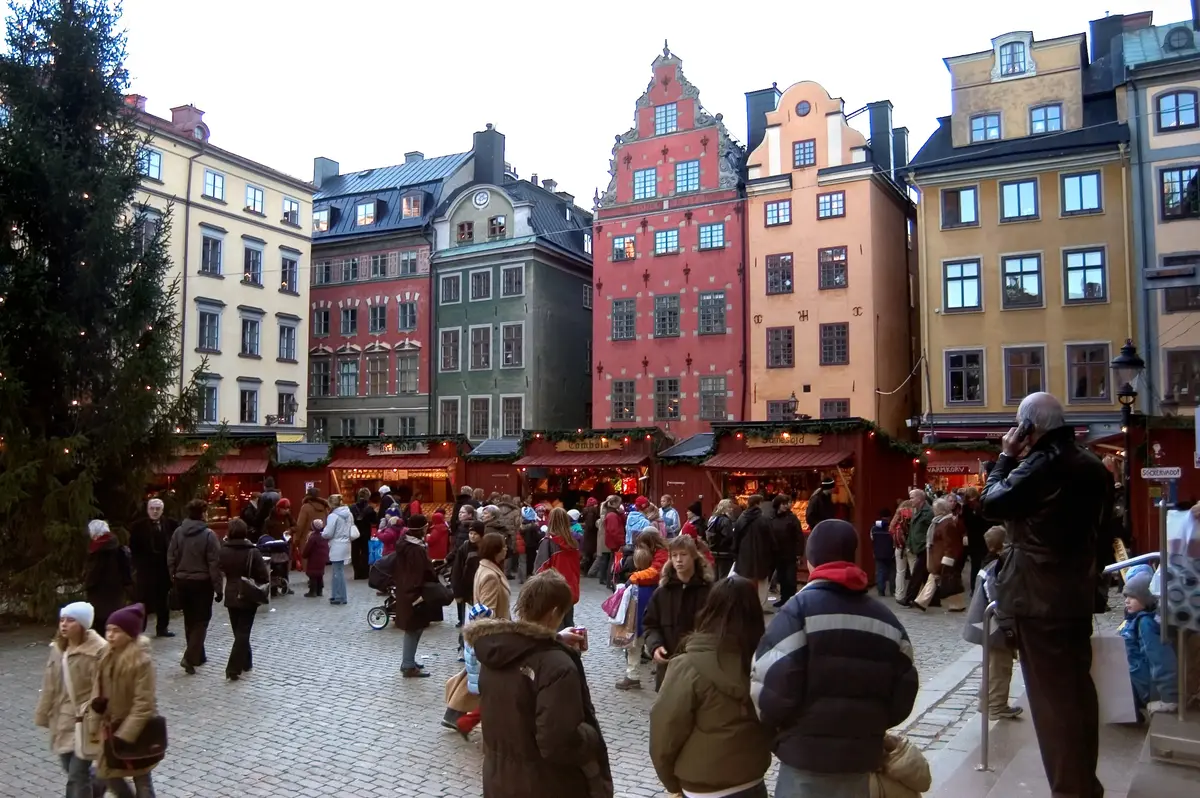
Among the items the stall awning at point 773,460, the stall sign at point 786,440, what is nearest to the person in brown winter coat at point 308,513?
the stall awning at point 773,460

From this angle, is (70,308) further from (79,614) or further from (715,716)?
(715,716)

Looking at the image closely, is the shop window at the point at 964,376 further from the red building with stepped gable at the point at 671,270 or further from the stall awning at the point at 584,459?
the stall awning at the point at 584,459

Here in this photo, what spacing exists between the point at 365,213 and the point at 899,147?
77.2 ft

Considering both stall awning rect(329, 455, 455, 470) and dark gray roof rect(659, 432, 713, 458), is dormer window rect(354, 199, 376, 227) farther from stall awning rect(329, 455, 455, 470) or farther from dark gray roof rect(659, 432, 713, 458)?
dark gray roof rect(659, 432, 713, 458)

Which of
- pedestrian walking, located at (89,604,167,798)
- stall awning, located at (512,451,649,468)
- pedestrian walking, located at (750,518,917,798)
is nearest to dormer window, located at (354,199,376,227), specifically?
stall awning, located at (512,451,649,468)

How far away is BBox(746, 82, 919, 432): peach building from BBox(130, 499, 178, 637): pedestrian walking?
21239 millimetres

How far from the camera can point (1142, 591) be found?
6.86 m

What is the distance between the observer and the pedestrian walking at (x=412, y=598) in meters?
9.90

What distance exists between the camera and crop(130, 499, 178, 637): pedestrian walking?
1268 centimetres

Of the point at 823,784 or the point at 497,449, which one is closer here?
the point at 823,784

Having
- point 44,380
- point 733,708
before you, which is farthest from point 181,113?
point 733,708

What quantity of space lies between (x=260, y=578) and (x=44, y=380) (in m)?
4.95

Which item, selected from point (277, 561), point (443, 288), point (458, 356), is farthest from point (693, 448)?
point (443, 288)

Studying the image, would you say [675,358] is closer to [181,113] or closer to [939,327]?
[939,327]
